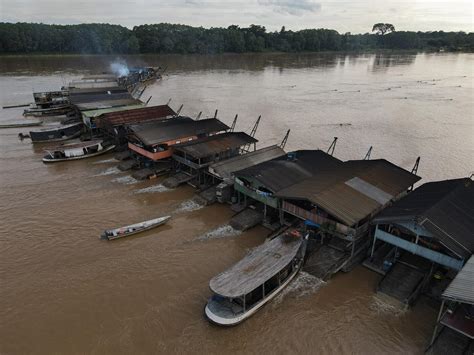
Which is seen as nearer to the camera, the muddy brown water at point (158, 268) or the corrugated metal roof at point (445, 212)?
the muddy brown water at point (158, 268)

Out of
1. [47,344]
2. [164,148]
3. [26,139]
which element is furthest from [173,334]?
[26,139]

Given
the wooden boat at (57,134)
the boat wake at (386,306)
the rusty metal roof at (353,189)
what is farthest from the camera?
the wooden boat at (57,134)

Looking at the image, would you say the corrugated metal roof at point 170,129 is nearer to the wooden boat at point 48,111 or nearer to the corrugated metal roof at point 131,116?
the corrugated metal roof at point 131,116

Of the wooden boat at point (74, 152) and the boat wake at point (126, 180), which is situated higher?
the wooden boat at point (74, 152)

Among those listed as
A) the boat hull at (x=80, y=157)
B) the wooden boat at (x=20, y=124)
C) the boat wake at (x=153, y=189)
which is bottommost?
the boat wake at (x=153, y=189)

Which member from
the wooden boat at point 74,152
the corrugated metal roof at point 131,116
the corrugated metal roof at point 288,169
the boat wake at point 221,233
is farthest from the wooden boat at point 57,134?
the boat wake at point 221,233

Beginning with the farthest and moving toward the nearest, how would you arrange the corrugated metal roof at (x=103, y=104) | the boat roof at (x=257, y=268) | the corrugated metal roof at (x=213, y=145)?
the corrugated metal roof at (x=103, y=104) → the corrugated metal roof at (x=213, y=145) → the boat roof at (x=257, y=268)

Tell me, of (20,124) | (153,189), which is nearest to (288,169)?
(153,189)
